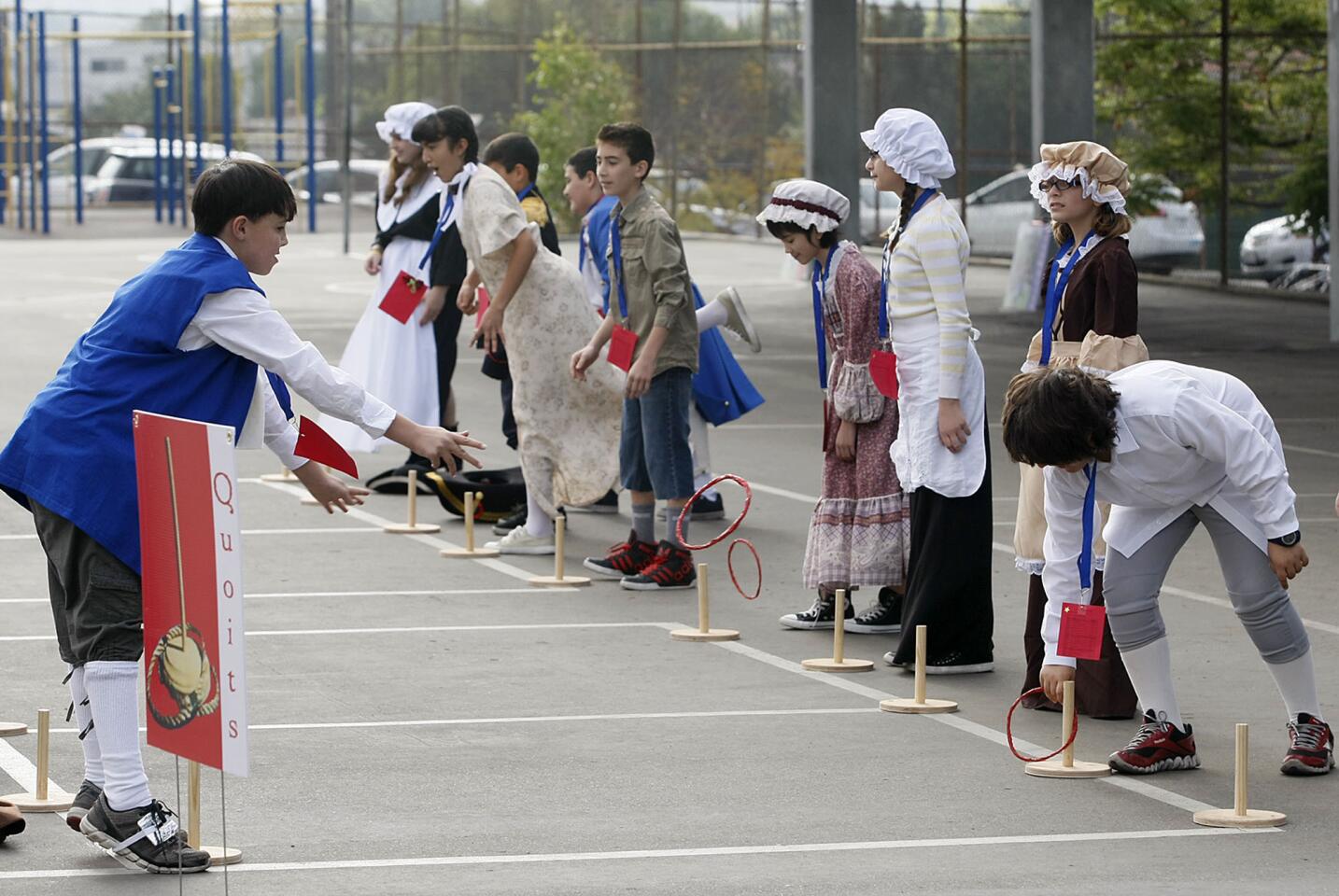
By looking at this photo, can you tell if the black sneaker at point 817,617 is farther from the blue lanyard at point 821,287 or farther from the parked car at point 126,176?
the parked car at point 126,176

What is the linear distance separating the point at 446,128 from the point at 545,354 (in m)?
1.33

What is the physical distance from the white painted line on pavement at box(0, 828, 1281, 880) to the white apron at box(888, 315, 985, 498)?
229 centimetres

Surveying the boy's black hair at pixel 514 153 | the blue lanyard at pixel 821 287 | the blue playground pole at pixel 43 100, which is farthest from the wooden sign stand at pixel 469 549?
→ the blue playground pole at pixel 43 100

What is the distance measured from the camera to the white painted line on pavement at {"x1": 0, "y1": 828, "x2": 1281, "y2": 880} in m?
5.98

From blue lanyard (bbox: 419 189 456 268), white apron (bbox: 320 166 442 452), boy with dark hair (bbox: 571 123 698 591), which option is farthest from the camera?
white apron (bbox: 320 166 442 452)

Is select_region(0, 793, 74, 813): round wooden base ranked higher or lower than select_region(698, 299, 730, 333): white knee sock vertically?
lower

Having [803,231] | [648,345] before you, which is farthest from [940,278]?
[648,345]

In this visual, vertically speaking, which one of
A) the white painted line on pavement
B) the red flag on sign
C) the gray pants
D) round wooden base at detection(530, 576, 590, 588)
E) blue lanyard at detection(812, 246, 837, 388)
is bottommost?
the white painted line on pavement

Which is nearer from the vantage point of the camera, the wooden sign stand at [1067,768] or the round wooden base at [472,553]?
the wooden sign stand at [1067,768]

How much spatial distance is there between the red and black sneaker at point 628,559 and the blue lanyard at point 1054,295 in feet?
10.8

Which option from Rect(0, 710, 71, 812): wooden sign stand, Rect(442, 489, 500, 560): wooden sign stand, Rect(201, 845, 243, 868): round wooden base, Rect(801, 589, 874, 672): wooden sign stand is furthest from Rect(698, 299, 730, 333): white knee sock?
Rect(201, 845, 243, 868): round wooden base

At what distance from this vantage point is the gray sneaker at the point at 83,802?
625 cm

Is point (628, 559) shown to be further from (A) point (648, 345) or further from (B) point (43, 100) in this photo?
(B) point (43, 100)

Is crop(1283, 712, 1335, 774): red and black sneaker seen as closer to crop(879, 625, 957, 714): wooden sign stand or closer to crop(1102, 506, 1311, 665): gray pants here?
crop(1102, 506, 1311, 665): gray pants
